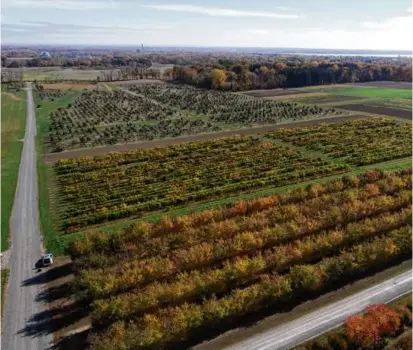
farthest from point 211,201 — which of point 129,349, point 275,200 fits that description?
point 129,349

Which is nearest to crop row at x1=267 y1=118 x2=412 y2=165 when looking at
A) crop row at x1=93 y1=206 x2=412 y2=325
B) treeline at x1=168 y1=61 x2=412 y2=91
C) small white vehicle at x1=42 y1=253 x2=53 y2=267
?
crop row at x1=93 y1=206 x2=412 y2=325

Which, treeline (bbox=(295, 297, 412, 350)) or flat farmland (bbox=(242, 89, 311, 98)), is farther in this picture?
flat farmland (bbox=(242, 89, 311, 98))

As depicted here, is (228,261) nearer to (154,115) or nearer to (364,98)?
(154,115)

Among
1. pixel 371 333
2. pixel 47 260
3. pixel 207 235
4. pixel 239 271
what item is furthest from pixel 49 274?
pixel 371 333

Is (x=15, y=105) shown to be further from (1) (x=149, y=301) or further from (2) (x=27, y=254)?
(1) (x=149, y=301)

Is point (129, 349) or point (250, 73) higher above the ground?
point (250, 73)

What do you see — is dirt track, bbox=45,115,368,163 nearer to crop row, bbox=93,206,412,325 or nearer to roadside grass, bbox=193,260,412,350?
crop row, bbox=93,206,412,325
